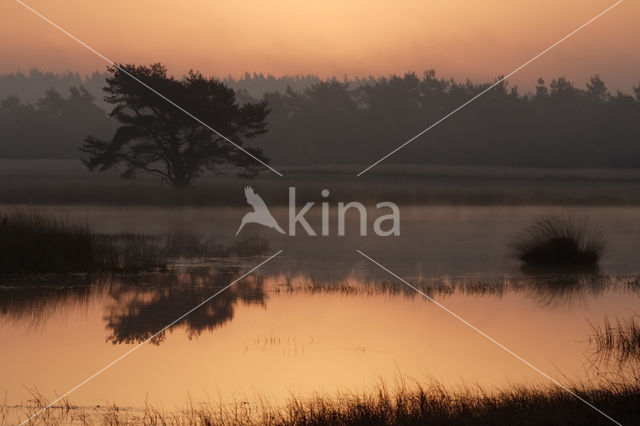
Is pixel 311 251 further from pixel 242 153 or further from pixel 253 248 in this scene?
pixel 242 153

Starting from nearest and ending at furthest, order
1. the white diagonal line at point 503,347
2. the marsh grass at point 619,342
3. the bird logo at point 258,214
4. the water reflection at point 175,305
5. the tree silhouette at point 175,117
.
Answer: the white diagonal line at point 503,347
the marsh grass at point 619,342
the water reflection at point 175,305
the bird logo at point 258,214
the tree silhouette at point 175,117

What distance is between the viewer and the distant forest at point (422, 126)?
421 ft

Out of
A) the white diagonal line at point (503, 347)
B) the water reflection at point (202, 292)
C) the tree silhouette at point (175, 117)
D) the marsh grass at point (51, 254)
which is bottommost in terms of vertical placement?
the white diagonal line at point (503, 347)

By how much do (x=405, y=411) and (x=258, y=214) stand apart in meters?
43.3

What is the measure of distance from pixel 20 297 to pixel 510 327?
9.02m

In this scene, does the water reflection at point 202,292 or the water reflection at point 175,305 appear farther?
the water reflection at point 202,292

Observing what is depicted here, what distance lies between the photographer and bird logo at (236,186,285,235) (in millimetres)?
44575

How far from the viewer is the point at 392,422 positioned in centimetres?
972

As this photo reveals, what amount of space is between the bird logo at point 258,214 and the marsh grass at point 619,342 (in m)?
24.6

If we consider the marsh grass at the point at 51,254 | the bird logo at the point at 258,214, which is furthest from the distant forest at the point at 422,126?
the marsh grass at the point at 51,254

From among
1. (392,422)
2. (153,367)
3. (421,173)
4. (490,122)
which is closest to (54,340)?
(153,367)

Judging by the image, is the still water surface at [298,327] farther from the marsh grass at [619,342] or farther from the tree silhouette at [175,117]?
the tree silhouette at [175,117]

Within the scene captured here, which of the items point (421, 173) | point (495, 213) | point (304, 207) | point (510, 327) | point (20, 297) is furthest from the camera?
point (421, 173)

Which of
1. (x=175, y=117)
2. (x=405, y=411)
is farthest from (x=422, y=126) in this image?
(x=405, y=411)
